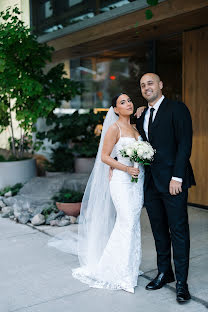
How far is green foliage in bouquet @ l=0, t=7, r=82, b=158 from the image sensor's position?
24.9 ft

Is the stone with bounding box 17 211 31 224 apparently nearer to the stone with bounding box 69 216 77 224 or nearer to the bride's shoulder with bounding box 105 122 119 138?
the stone with bounding box 69 216 77 224

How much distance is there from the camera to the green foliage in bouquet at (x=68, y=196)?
21.7 feet

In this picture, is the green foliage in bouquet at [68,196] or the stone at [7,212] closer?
the green foliage in bouquet at [68,196]

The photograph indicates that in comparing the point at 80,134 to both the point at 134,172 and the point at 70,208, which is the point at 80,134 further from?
the point at 134,172

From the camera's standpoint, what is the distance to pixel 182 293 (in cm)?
347

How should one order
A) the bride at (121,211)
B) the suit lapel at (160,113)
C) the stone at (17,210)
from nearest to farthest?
1. the suit lapel at (160,113)
2. the bride at (121,211)
3. the stone at (17,210)

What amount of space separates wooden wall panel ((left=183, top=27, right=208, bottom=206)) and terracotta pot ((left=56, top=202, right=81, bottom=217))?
217 centimetres

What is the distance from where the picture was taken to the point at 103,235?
4.27 metres

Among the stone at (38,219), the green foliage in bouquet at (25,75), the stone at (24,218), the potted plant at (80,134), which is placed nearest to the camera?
the stone at (38,219)

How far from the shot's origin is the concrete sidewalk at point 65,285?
11.2 ft

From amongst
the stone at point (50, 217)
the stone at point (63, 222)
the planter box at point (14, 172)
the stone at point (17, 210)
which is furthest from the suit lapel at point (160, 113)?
the planter box at point (14, 172)

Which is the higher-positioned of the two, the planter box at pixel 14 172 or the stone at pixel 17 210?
the planter box at pixel 14 172

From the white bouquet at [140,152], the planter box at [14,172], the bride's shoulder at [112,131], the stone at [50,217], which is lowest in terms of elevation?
the stone at [50,217]

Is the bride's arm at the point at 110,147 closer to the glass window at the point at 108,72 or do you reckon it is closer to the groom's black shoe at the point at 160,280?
the groom's black shoe at the point at 160,280
